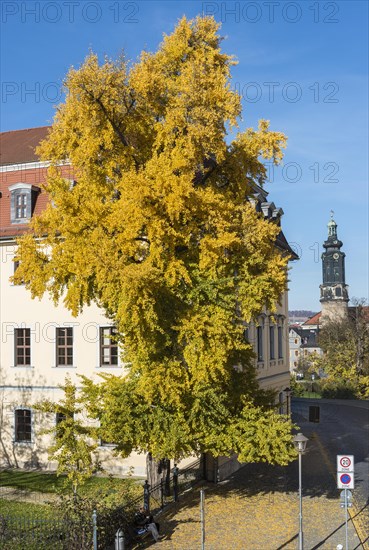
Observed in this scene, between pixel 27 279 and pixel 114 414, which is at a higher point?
pixel 27 279

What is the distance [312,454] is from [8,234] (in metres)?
16.2

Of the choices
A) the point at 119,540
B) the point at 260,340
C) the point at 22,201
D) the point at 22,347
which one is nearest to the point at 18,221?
A: the point at 22,201

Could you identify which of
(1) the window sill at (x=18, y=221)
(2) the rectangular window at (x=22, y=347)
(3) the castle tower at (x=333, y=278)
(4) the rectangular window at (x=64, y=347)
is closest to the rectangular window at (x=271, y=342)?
(4) the rectangular window at (x=64, y=347)

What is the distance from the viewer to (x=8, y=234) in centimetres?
2647

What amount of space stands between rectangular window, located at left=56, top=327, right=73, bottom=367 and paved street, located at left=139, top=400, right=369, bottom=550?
7593mm

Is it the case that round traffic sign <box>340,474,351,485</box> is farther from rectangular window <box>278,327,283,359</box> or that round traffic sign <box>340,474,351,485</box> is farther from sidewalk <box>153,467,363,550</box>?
rectangular window <box>278,327,283,359</box>

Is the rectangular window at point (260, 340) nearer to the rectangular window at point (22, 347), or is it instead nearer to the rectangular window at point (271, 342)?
the rectangular window at point (271, 342)

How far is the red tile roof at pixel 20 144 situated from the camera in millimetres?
28837

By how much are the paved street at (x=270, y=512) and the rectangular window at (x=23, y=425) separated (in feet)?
26.5

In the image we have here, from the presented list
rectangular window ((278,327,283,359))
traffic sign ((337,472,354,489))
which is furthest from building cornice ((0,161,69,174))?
traffic sign ((337,472,354,489))

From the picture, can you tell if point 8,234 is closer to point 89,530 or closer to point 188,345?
point 188,345

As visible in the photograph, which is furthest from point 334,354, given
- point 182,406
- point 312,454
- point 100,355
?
point 182,406

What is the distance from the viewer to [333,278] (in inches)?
5079

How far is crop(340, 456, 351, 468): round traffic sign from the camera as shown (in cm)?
1518
